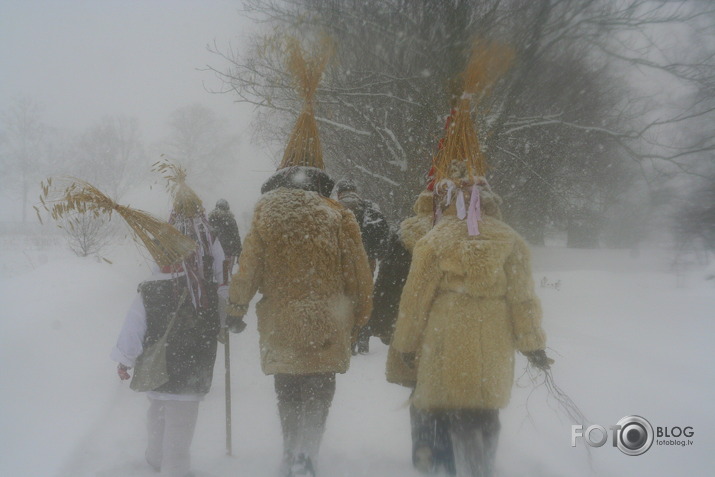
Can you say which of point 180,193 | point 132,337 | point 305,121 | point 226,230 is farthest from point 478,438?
point 226,230

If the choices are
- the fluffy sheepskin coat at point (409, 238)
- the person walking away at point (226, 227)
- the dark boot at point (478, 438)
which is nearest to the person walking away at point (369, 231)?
the fluffy sheepskin coat at point (409, 238)

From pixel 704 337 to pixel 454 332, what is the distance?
472 centimetres

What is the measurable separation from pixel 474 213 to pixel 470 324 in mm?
589

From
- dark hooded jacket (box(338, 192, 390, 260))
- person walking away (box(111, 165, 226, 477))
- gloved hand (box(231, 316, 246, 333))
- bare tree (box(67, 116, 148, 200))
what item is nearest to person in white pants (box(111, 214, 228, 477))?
person walking away (box(111, 165, 226, 477))

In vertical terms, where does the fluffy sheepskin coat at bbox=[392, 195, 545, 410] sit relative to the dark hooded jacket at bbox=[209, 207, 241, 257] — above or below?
below

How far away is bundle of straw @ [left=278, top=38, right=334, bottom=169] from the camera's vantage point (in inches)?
104

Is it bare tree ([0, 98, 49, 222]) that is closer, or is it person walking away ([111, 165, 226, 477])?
person walking away ([111, 165, 226, 477])

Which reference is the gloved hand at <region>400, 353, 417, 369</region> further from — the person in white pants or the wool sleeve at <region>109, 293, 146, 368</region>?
the wool sleeve at <region>109, 293, 146, 368</region>

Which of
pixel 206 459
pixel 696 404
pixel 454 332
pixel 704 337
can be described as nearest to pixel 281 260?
pixel 454 332

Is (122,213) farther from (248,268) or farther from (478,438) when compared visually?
(478,438)

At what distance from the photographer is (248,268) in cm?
229

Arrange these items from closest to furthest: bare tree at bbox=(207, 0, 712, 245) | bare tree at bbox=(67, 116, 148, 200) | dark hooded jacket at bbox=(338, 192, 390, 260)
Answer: dark hooded jacket at bbox=(338, 192, 390, 260)
bare tree at bbox=(207, 0, 712, 245)
bare tree at bbox=(67, 116, 148, 200)

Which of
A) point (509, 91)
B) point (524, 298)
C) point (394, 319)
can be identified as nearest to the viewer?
point (524, 298)

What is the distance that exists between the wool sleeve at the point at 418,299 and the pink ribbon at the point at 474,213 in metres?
0.24
